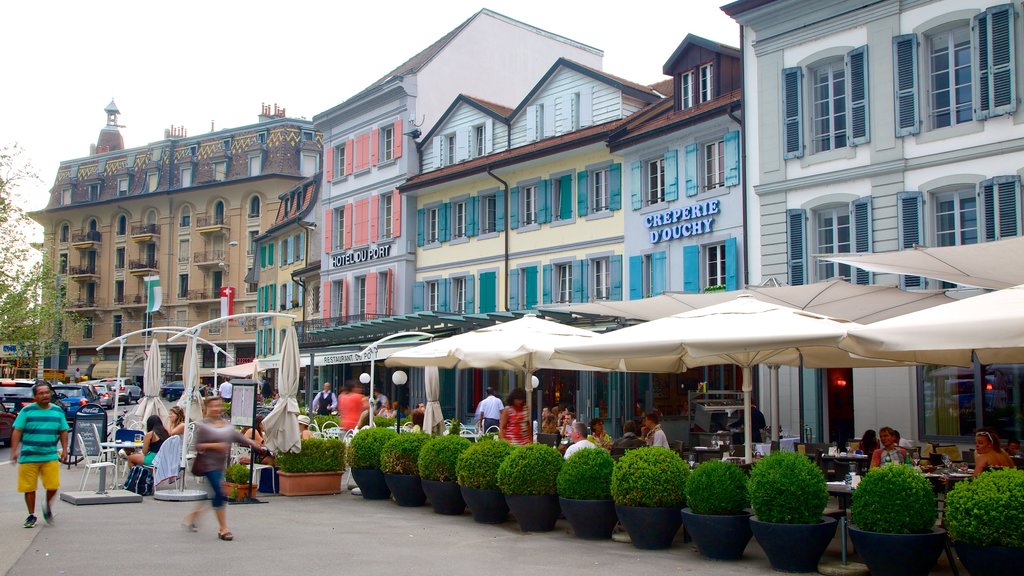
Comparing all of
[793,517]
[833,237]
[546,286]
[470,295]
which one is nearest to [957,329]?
[793,517]

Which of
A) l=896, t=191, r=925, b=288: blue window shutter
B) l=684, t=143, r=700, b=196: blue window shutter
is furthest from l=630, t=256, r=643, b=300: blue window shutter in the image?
l=896, t=191, r=925, b=288: blue window shutter

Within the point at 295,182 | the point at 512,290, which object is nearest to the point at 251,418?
the point at 512,290

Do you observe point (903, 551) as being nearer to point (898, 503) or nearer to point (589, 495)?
point (898, 503)

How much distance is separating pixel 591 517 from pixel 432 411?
7.83 m

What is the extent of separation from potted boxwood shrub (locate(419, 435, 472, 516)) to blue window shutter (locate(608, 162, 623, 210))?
15.4 metres

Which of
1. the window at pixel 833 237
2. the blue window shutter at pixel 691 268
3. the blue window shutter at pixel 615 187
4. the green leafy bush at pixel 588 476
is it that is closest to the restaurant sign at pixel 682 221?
the blue window shutter at pixel 691 268

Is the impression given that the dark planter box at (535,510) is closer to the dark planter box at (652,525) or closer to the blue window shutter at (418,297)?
the dark planter box at (652,525)

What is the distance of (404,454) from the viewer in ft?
44.3

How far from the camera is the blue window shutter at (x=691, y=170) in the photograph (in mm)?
24547

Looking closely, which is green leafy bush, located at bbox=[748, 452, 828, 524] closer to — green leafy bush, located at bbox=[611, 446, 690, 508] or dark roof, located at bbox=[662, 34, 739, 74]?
green leafy bush, located at bbox=[611, 446, 690, 508]

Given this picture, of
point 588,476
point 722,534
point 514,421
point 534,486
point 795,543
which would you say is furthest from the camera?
point 514,421

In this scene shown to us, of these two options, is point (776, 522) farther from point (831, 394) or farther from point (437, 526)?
point (831, 394)

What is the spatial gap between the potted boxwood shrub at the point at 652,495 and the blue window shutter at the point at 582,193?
1863cm

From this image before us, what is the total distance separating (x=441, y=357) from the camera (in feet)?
52.2
